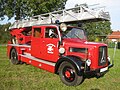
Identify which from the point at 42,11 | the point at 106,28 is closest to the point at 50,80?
the point at 42,11

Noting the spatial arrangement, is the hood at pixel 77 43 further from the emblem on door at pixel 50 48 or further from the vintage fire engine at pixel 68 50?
the emblem on door at pixel 50 48

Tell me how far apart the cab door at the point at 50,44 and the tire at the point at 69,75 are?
70cm

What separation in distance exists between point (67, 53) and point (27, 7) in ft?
102

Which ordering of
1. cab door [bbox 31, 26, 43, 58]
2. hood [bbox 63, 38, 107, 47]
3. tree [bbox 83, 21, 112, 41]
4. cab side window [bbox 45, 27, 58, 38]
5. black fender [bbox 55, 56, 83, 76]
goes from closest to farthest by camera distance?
1. black fender [bbox 55, 56, 83, 76]
2. hood [bbox 63, 38, 107, 47]
3. cab side window [bbox 45, 27, 58, 38]
4. cab door [bbox 31, 26, 43, 58]
5. tree [bbox 83, 21, 112, 41]

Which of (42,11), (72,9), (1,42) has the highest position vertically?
(42,11)

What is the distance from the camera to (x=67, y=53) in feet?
25.5

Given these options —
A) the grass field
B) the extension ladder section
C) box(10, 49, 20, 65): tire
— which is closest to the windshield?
the extension ladder section

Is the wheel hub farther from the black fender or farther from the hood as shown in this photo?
the hood

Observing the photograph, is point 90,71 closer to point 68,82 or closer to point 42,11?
point 68,82

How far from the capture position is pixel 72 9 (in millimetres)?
10883

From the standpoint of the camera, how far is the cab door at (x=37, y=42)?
29.3 feet

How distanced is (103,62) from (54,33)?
2272mm

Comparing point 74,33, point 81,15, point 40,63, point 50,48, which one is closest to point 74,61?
point 50,48

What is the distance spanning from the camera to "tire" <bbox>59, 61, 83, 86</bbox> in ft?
23.5
